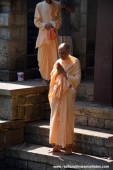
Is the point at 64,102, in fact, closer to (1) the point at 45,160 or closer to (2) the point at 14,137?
(1) the point at 45,160

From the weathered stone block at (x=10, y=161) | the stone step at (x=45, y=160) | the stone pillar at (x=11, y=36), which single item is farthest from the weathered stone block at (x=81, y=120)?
the stone pillar at (x=11, y=36)

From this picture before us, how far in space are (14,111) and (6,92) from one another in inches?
16.4

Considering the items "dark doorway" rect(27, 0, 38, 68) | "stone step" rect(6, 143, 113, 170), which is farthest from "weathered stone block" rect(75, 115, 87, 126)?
"dark doorway" rect(27, 0, 38, 68)

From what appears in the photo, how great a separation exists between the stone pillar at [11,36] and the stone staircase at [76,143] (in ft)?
4.70

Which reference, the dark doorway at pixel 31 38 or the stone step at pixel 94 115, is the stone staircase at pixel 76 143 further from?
the dark doorway at pixel 31 38

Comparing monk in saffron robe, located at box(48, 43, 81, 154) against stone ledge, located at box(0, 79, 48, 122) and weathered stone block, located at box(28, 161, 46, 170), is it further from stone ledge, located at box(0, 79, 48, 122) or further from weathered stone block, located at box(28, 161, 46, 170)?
stone ledge, located at box(0, 79, 48, 122)

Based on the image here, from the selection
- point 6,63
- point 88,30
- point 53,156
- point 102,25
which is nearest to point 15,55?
point 6,63

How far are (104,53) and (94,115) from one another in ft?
4.15

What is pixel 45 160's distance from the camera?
10.2 m

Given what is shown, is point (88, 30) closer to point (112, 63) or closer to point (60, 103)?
point (112, 63)

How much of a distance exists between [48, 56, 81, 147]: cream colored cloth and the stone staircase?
350mm

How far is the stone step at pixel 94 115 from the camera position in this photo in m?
10.7

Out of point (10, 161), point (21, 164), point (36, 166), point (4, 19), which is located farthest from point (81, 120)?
point (4, 19)

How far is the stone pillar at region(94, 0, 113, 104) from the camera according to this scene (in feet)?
35.9
